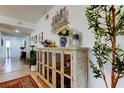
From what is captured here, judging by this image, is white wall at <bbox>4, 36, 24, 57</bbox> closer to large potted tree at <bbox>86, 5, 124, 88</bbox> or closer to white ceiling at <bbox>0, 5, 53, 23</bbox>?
white ceiling at <bbox>0, 5, 53, 23</bbox>

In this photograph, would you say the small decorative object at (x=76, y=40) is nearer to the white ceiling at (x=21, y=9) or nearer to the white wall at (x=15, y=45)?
the white ceiling at (x=21, y=9)

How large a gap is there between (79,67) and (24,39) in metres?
8.93

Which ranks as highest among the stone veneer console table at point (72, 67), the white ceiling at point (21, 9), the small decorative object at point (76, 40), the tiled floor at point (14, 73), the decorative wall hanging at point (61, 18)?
the white ceiling at point (21, 9)

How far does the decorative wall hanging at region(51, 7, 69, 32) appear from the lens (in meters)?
3.03

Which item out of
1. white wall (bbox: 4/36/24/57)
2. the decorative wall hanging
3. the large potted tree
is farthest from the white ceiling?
white wall (bbox: 4/36/24/57)

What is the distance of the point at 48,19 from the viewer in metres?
4.43

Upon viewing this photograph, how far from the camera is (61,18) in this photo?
3.30 meters

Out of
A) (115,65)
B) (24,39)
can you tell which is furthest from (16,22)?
(24,39)

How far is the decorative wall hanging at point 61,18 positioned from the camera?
3.03 metres

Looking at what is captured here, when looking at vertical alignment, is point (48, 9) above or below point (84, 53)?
above

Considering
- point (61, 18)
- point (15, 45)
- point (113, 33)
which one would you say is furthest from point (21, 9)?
point (15, 45)

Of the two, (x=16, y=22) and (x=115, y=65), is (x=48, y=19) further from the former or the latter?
(x=115, y=65)

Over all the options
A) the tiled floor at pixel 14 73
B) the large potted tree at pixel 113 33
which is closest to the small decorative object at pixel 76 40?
the large potted tree at pixel 113 33
